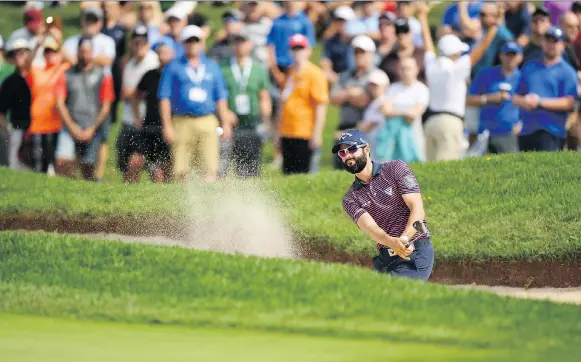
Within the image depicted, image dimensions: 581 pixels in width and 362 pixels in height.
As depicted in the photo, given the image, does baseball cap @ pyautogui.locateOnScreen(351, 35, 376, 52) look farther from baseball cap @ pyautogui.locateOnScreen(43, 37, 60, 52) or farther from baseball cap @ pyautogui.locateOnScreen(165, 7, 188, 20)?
baseball cap @ pyautogui.locateOnScreen(43, 37, 60, 52)

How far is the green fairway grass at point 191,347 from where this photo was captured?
8719 mm

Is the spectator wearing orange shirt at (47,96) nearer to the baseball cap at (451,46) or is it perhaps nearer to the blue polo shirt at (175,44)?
the blue polo shirt at (175,44)

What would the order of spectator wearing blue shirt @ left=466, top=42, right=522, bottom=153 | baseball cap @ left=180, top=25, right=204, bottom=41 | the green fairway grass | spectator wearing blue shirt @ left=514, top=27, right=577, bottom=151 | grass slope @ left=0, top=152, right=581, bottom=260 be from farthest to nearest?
1. spectator wearing blue shirt @ left=466, top=42, right=522, bottom=153
2. baseball cap @ left=180, top=25, right=204, bottom=41
3. spectator wearing blue shirt @ left=514, top=27, right=577, bottom=151
4. grass slope @ left=0, top=152, right=581, bottom=260
5. the green fairway grass

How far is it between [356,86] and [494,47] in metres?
2.18

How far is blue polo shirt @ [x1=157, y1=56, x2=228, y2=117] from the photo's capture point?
55.4 ft

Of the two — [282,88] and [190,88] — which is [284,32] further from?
[190,88]

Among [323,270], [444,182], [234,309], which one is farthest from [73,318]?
[444,182]

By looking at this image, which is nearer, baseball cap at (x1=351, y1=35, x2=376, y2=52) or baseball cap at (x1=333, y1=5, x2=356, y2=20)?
baseball cap at (x1=351, y1=35, x2=376, y2=52)

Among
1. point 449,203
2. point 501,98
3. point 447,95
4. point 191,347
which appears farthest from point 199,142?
point 191,347

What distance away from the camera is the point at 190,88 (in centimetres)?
1691

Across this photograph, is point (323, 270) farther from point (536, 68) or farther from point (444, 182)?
point (536, 68)

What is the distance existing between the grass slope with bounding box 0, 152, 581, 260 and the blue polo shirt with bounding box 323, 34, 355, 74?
2586mm

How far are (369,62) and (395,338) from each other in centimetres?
810

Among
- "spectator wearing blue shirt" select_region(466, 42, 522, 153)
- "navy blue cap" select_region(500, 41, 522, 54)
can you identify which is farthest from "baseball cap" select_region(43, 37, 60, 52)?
"navy blue cap" select_region(500, 41, 522, 54)
